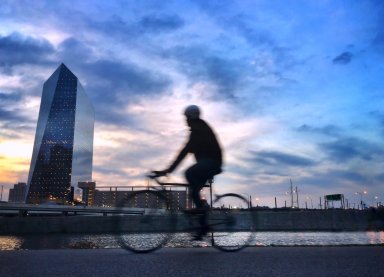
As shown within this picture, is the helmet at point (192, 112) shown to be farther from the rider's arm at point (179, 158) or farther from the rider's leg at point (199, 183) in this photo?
the rider's leg at point (199, 183)

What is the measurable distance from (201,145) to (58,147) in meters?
171

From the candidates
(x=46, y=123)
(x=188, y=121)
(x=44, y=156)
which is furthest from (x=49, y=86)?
(x=188, y=121)

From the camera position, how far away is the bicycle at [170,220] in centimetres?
633

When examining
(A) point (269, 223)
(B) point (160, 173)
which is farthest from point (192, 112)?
(A) point (269, 223)

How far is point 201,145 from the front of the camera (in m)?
A: 6.33

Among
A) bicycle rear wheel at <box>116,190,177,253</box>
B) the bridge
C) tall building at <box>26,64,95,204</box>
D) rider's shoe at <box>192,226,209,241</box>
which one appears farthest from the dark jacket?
tall building at <box>26,64,95,204</box>

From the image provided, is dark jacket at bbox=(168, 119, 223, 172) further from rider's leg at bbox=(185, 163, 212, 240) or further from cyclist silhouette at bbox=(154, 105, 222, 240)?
rider's leg at bbox=(185, 163, 212, 240)

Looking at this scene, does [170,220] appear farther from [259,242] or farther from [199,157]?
[259,242]

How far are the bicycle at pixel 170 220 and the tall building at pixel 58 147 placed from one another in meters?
164

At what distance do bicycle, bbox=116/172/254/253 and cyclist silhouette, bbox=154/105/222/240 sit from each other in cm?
13

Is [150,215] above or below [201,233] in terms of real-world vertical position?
above

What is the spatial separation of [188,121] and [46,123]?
174m

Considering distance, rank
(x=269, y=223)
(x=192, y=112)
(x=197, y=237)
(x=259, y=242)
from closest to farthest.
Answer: (x=197, y=237)
(x=192, y=112)
(x=259, y=242)
(x=269, y=223)

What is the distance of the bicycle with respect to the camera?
249 inches
